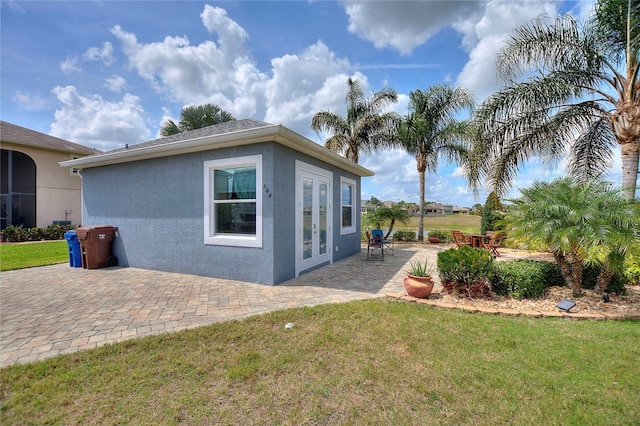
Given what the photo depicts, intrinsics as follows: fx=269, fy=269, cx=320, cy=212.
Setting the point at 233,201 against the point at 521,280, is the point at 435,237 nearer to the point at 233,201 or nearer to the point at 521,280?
the point at 521,280

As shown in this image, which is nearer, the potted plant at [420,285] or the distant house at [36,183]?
the potted plant at [420,285]

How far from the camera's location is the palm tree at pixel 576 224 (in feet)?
14.7

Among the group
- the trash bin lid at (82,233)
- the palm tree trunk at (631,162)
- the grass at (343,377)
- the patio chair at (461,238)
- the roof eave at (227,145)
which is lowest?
the grass at (343,377)

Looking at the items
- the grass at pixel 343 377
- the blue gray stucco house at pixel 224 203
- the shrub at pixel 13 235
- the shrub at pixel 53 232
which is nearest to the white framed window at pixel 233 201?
the blue gray stucco house at pixel 224 203

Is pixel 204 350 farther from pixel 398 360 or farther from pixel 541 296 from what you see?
pixel 541 296

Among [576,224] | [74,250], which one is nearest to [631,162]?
[576,224]

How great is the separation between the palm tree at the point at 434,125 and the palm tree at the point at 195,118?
35.4ft

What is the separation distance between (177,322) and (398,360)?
3.22 m

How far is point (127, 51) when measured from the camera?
27.8 ft

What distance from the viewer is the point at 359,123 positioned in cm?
1509

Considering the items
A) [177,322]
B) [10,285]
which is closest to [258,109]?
[10,285]

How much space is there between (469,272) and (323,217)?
14.3ft

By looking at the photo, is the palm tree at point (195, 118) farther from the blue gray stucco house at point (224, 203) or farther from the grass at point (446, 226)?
the grass at point (446, 226)

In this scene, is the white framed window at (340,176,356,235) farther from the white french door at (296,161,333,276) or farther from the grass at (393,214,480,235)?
the grass at (393,214,480,235)
